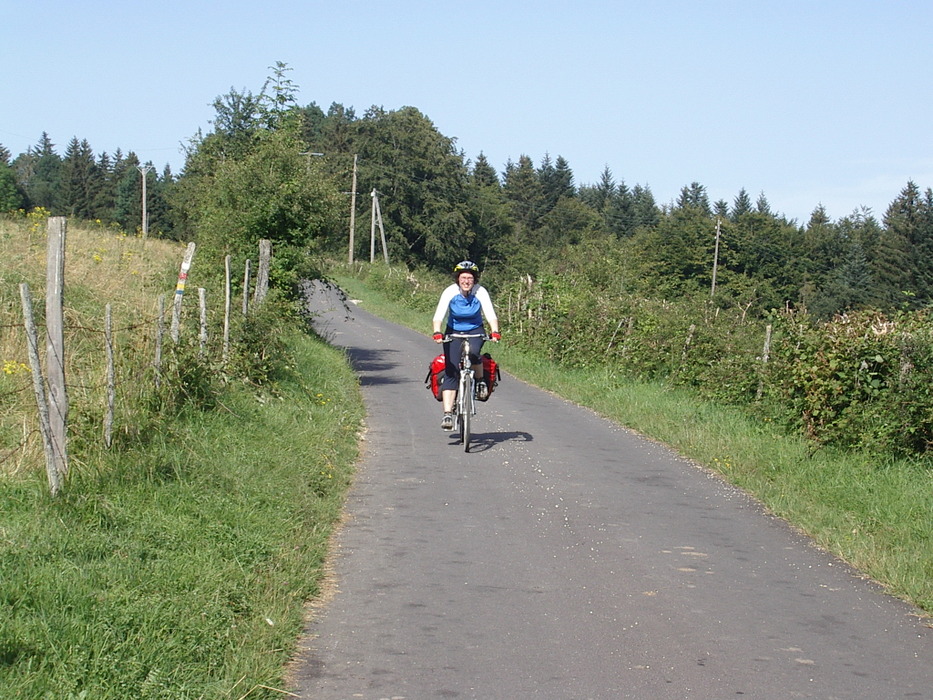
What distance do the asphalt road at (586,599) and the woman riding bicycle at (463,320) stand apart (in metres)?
1.12

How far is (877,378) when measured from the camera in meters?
10.9

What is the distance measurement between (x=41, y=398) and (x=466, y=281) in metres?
5.23

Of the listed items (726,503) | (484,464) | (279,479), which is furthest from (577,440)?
(279,479)

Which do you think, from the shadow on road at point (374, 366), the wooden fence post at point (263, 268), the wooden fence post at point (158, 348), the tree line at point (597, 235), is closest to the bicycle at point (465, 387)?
the wooden fence post at point (158, 348)

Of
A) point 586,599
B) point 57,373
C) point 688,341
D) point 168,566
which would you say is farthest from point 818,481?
point 688,341

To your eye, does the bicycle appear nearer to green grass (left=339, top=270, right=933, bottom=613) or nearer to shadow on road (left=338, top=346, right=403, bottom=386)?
green grass (left=339, top=270, right=933, bottom=613)

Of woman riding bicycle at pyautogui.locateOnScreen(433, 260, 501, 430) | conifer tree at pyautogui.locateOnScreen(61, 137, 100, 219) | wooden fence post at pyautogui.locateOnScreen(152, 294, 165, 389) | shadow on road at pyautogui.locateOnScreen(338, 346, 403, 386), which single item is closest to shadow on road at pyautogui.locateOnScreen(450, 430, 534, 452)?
woman riding bicycle at pyautogui.locateOnScreen(433, 260, 501, 430)

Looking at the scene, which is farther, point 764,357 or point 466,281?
point 764,357

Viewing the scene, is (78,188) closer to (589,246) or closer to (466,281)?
(589,246)

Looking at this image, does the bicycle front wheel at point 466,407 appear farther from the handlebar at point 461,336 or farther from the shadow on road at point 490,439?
the handlebar at point 461,336

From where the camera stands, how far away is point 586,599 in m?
5.89

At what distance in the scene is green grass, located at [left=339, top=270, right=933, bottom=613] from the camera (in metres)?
6.98

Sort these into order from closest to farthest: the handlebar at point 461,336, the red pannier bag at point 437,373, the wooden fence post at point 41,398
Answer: the wooden fence post at point 41,398, the handlebar at point 461,336, the red pannier bag at point 437,373

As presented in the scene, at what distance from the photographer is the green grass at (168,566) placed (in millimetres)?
4469
